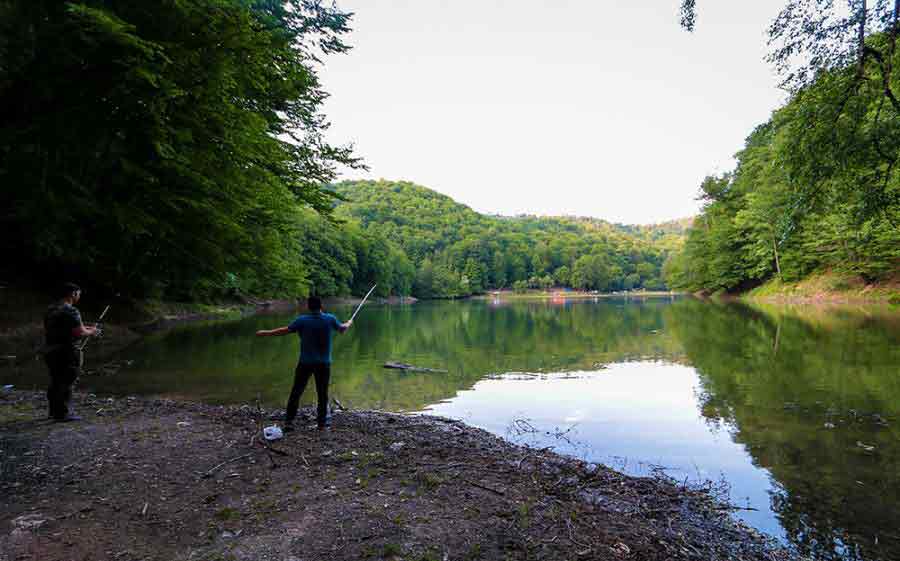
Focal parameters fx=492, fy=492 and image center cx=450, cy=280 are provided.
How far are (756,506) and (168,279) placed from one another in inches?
431

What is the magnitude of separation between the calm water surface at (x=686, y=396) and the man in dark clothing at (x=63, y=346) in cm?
412

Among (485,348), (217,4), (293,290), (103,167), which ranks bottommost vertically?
(485,348)

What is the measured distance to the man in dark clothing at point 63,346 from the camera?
7762mm

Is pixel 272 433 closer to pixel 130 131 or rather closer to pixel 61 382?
pixel 61 382

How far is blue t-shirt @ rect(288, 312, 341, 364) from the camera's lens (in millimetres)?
7695

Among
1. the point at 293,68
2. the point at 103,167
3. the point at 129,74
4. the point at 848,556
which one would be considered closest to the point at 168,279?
the point at 103,167

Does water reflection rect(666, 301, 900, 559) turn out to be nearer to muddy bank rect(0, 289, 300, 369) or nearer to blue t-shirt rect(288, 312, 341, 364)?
blue t-shirt rect(288, 312, 341, 364)

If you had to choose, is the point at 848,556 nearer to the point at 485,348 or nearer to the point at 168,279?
the point at 168,279

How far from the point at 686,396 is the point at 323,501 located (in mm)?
10559

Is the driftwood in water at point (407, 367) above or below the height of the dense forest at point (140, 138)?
below

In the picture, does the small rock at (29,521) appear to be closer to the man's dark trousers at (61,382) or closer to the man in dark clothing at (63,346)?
the man in dark clothing at (63,346)

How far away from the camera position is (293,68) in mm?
12031

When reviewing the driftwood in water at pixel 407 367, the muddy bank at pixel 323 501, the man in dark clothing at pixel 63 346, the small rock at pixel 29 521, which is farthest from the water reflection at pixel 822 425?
the man in dark clothing at pixel 63 346

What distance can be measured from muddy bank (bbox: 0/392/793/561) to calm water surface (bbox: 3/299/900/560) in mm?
1257
